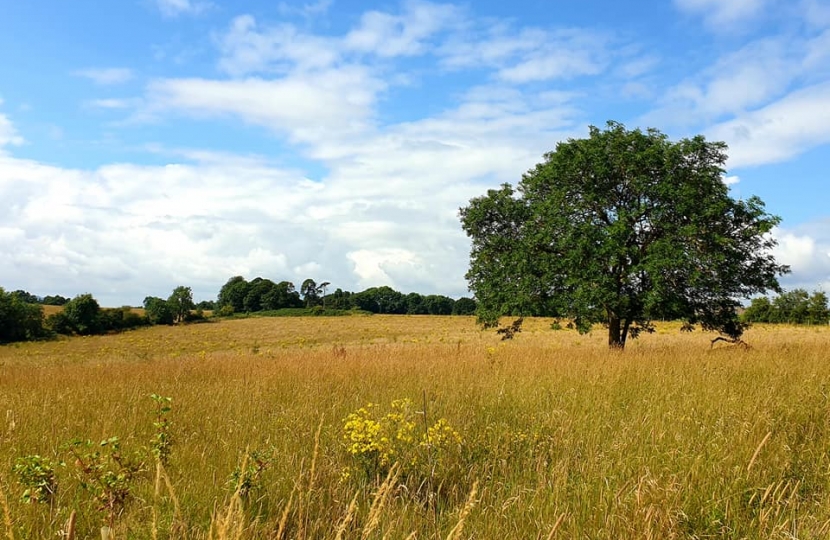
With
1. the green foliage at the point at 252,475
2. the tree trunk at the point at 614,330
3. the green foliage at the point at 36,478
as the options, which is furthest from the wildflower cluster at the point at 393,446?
the tree trunk at the point at 614,330

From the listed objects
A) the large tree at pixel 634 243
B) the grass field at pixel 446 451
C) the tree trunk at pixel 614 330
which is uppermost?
the large tree at pixel 634 243

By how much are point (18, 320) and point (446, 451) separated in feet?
224

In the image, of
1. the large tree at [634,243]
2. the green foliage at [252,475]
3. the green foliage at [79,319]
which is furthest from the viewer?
the green foliage at [79,319]

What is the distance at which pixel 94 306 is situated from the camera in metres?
62.7

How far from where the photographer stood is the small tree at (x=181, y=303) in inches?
2847

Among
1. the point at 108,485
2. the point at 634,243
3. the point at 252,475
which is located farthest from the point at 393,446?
the point at 634,243

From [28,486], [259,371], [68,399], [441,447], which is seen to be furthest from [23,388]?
[441,447]

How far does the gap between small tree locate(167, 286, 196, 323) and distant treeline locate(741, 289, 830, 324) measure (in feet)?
247

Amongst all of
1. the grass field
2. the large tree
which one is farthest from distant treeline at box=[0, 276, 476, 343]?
the grass field

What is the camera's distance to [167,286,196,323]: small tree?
237 feet

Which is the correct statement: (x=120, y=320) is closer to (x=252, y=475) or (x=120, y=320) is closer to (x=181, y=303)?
(x=181, y=303)

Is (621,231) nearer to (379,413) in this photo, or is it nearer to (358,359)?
(358,359)

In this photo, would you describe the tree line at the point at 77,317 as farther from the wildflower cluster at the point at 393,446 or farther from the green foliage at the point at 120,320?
the wildflower cluster at the point at 393,446

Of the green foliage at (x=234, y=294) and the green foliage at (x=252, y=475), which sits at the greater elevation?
the green foliage at (x=234, y=294)
